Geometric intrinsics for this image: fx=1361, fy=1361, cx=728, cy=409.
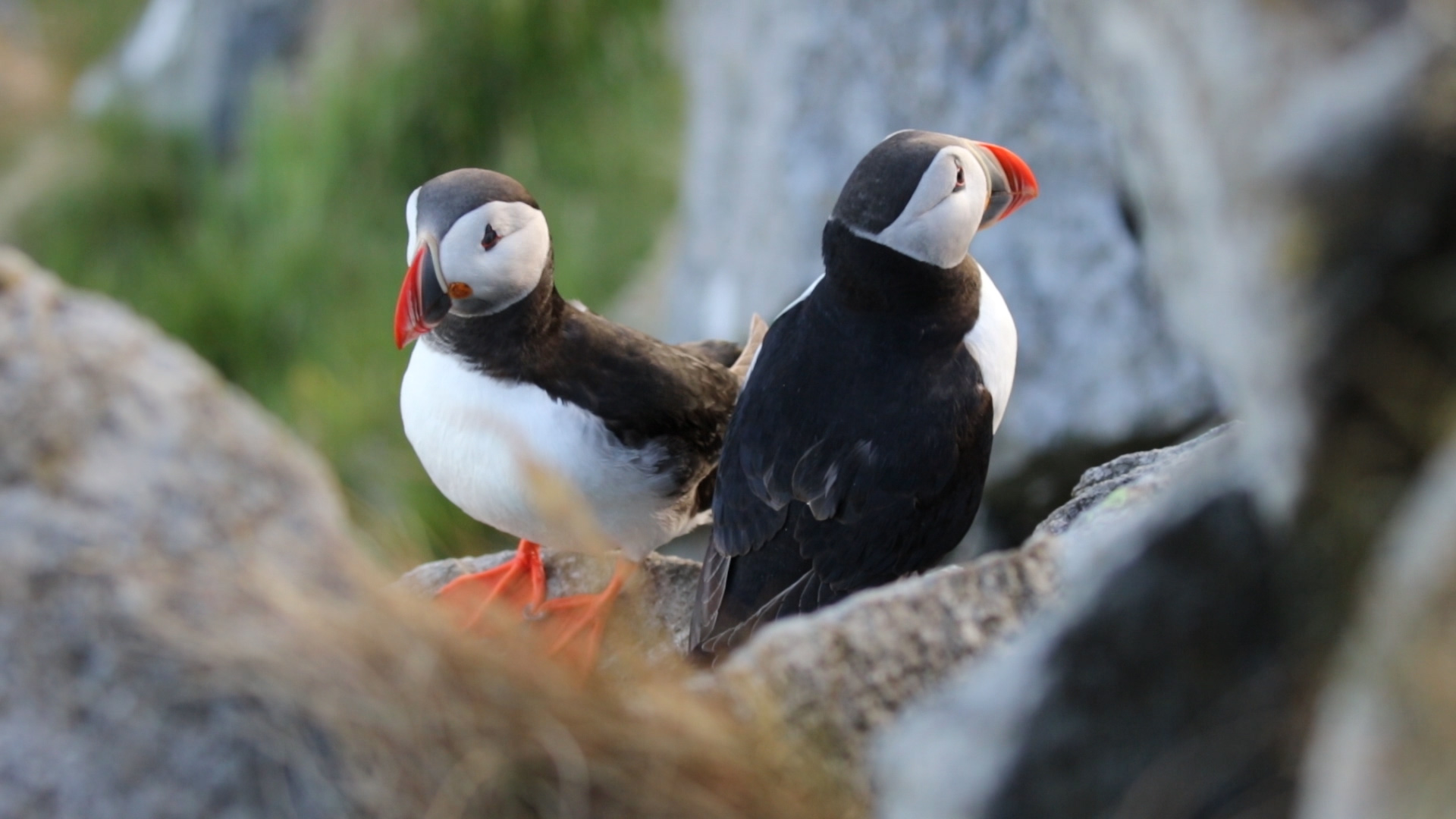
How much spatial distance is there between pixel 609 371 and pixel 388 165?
5211 mm

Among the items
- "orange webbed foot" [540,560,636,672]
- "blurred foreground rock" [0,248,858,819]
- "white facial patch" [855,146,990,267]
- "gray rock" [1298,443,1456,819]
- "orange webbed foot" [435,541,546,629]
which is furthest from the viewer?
"orange webbed foot" [435,541,546,629]

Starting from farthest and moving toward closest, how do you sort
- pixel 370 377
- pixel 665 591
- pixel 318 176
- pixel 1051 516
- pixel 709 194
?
pixel 318 176 < pixel 370 377 < pixel 709 194 < pixel 665 591 < pixel 1051 516

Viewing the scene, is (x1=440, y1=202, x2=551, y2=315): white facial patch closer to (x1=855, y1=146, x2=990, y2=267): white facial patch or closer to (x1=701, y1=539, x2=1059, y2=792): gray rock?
(x1=855, y1=146, x2=990, y2=267): white facial patch

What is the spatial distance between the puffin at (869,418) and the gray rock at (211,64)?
7060 millimetres

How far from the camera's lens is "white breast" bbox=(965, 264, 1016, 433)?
7.41 feet

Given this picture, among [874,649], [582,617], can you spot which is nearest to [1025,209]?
[582,617]

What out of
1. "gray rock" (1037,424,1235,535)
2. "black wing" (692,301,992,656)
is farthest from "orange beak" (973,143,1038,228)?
"gray rock" (1037,424,1235,535)

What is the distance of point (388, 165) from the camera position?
7.27 m

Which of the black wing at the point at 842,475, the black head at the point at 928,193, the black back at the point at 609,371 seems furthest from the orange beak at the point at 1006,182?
the black back at the point at 609,371

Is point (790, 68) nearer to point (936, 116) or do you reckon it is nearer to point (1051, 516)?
point (936, 116)

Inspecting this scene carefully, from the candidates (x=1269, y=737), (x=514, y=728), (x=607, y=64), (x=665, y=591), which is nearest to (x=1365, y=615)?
(x=1269, y=737)

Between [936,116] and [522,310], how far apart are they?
1.91 m

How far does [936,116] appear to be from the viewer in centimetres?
385

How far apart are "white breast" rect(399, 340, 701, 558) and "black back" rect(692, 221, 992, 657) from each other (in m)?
0.26
